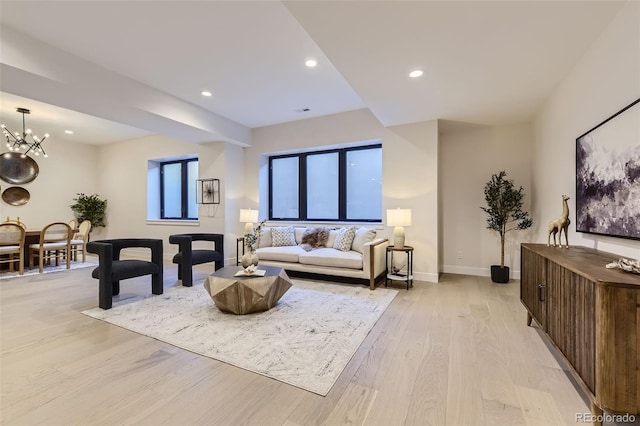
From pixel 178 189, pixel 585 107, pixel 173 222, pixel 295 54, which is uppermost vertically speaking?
pixel 295 54

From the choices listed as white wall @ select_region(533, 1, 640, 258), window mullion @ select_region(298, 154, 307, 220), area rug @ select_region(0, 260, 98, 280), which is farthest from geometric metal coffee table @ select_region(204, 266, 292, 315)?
area rug @ select_region(0, 260, 98, 280)

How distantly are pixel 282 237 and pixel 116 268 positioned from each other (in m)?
2.53

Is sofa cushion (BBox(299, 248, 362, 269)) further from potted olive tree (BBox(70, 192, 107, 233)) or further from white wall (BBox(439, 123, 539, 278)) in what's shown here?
potted olive tree (BBox(70, 192, 107, 233))

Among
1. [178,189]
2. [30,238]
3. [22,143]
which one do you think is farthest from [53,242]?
[178,189]

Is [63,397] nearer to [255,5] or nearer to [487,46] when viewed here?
[255,5]

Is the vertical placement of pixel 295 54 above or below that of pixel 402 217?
above

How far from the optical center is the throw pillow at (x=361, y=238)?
443 centimetres

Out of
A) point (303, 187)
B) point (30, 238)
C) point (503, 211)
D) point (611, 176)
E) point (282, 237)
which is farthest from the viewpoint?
point (303, 187)

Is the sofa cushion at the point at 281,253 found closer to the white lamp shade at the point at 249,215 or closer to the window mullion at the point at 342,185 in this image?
the white lamp shade at the point at 249,215

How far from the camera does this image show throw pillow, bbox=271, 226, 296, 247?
5086mm

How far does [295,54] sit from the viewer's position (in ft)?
10.3

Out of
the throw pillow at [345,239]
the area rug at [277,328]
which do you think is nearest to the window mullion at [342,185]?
the throw pillow at [345,239]

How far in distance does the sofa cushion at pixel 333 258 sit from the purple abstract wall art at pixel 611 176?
2.47 meters

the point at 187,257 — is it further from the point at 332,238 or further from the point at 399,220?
the point at 399,220
